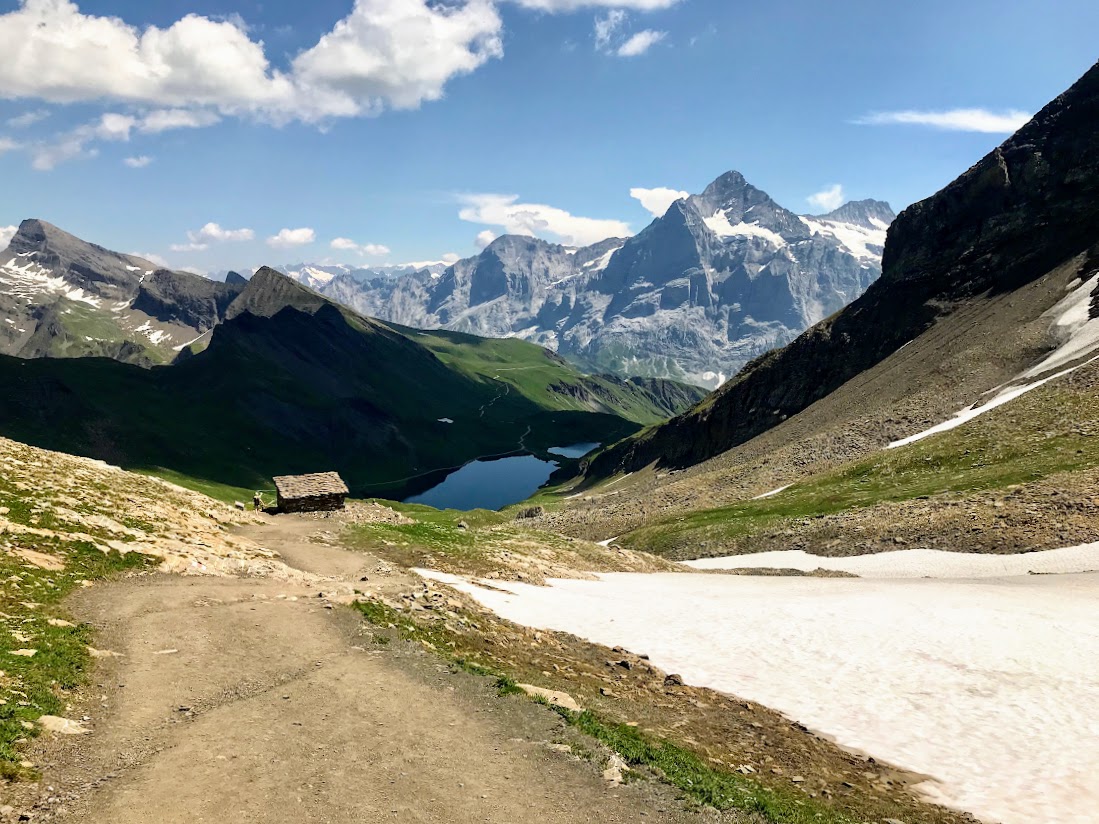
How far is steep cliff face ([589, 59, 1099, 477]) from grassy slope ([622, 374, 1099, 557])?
33193 mm

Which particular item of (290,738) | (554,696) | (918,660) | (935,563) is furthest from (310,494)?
(935,563)

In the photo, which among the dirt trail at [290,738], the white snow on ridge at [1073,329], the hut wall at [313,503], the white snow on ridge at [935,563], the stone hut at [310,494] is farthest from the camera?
the white snow on ridge at [1073,329]

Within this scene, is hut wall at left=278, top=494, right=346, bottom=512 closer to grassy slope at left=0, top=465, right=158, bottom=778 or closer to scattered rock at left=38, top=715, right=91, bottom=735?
grassy slope at left=0, top=465, right=158, bottom=778

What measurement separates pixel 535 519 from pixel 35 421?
15898cm

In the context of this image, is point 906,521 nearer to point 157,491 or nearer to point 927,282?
point 157,491

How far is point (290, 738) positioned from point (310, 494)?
134 ft

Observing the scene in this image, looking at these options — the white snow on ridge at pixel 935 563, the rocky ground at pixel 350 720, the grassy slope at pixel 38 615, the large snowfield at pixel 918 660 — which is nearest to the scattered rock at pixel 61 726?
the rocky ground at pixel 350 720

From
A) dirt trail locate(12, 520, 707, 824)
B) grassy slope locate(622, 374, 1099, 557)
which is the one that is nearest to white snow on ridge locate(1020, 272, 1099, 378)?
grassy slope locate(622, 374, 1099, 557)

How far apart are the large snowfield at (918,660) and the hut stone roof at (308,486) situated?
925 inches

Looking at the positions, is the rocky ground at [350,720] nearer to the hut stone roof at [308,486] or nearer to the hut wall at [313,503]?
the hut wall at [313,503]

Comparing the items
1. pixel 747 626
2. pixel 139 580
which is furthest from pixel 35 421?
pixel 747 626

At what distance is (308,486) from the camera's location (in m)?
55.0

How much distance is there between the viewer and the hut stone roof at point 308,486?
177 feet

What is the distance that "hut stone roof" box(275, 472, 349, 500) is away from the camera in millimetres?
53875
